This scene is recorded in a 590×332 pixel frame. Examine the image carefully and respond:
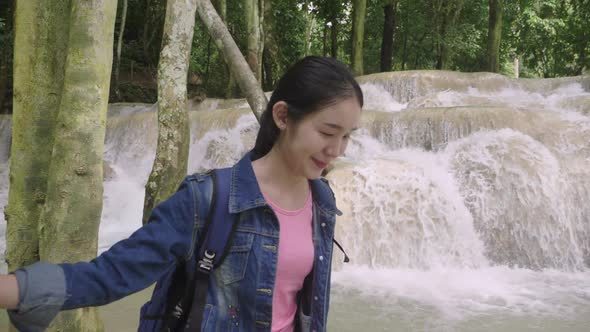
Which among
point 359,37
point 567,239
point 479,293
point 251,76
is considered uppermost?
point 359,37

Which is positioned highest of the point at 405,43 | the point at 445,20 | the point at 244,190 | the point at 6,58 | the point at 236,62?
the point at 445,20

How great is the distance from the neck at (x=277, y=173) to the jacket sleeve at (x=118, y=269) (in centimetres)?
24

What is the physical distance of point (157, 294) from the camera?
1309 mm

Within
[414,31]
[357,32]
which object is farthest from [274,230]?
[414,31]

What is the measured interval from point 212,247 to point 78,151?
4.43 feet

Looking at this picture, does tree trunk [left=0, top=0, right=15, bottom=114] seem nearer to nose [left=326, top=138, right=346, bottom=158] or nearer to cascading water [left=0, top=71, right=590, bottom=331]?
cascading water [left=0, top=71, right=590, bottom=331]

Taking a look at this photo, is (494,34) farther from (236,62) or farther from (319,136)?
(319,136)

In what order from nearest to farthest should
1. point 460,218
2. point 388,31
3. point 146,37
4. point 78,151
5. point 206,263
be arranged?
point 206,263 < point 78,151 < point 460,218 < point 388,31 < point 146,37

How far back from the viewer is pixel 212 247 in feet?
4.18

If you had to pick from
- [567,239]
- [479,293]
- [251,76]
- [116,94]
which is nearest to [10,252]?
[251,76]

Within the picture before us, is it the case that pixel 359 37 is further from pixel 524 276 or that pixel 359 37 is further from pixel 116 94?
pixel 524 276

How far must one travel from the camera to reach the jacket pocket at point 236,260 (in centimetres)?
129

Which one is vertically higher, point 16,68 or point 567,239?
point 16,68

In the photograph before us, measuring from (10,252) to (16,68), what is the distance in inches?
33.7
